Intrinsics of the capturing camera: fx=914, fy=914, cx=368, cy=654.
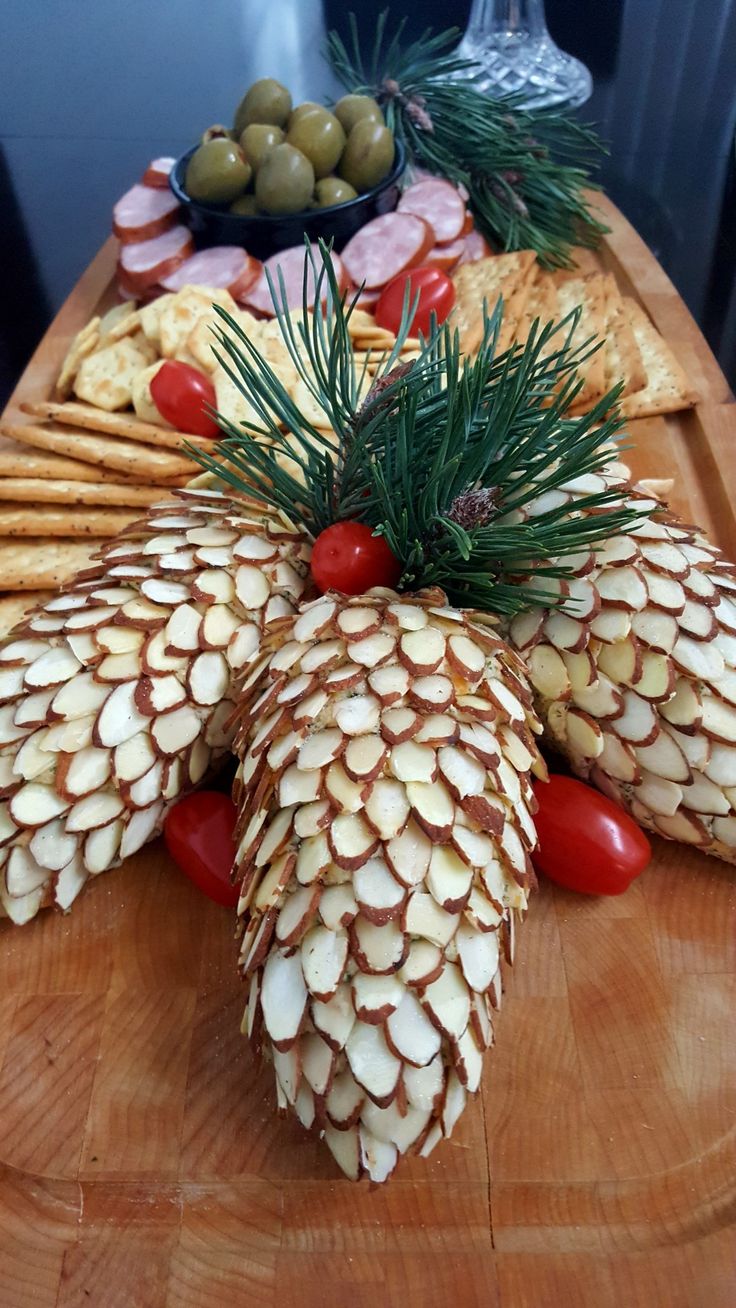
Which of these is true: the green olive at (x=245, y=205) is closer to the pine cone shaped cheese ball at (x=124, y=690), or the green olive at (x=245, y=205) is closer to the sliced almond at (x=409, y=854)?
the pine cone shaped cheese ball at (x=124, y=690)

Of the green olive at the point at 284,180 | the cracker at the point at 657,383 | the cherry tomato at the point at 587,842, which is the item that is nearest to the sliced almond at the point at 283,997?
the cherry tomato at the point at 587,842

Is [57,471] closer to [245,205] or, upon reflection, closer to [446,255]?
[245,205]

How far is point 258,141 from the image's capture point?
1571 mm

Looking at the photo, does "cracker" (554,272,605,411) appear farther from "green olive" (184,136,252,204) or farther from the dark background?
"green olive" (184,136,252,204)

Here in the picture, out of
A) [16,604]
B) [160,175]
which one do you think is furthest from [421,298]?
[16,604]

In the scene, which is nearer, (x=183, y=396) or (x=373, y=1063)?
(x=373, y=1063)

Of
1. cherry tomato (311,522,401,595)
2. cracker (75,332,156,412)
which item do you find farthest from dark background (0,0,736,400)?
cherry tomato (311,522,401,595)

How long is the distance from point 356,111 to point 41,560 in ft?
3.44

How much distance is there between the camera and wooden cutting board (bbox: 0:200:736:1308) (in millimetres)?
714

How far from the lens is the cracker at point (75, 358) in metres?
1.45

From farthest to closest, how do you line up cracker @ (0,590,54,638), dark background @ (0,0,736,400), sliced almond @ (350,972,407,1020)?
dark background @ (0,0,736,400), cracker @ (0,590,54,638), sliced almond @ (350,972,407,1020)

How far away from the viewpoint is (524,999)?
83 centimetres

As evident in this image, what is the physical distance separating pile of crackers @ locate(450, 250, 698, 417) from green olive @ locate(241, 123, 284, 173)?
394mm

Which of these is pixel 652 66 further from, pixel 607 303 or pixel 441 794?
pixel 441 794
